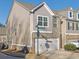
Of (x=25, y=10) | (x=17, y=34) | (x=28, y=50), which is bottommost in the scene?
(x=28, y=50)

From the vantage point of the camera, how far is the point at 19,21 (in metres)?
36.9

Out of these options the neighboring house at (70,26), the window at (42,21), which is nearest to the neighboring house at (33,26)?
the window at (42,21)

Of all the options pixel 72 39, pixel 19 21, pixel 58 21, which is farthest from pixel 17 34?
pixel 72 39

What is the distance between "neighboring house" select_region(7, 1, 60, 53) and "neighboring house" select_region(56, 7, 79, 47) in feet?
5.54

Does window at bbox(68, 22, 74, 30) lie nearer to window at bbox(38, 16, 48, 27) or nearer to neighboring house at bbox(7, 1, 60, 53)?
neighboring house at bbox(7, 1, 60, 53)

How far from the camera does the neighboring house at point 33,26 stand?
33938 millimetres

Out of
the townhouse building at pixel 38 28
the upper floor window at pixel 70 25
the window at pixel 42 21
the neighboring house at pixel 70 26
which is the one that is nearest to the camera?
the townhouse building at pixel 38 28

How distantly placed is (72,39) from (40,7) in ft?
31.4

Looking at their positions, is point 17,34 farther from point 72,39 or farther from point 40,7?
point 72,39

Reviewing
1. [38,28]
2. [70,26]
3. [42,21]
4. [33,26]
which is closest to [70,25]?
[70,26]

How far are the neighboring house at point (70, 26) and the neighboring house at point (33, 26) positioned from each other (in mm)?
1690

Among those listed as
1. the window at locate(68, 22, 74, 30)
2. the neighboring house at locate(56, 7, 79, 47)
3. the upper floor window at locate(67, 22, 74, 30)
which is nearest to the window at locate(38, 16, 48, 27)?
the neighboring house at locate(56, 7, 79, 47)

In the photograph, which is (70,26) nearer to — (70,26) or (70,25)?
(70,26)

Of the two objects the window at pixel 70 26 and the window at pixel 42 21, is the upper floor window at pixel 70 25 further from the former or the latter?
the window at pixel 42 21
